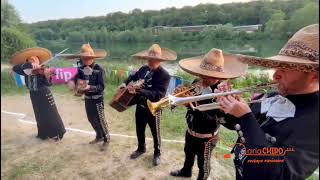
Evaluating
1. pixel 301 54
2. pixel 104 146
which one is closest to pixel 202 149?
pixel 104 146

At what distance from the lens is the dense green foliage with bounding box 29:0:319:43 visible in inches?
162

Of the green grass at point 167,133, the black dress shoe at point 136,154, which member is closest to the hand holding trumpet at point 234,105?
the green grass at point 167,133

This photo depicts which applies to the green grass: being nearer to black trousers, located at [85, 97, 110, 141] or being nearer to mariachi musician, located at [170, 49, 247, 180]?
black trousers, located at [85, 97, 110, 141]

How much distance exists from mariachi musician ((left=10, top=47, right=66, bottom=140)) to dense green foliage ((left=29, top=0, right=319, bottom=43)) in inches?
26.1

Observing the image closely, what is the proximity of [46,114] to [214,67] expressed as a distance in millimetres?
3572

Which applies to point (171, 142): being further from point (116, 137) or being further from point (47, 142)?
point (47, 142)

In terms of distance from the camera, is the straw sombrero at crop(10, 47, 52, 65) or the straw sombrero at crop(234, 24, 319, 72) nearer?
the straw sombrero at crop(234, 24, 319, 72)

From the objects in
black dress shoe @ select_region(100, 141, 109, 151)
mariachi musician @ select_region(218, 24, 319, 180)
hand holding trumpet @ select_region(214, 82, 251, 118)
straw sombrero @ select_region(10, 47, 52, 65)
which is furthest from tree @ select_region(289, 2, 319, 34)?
straw sombrero @ select_region(10, 47, 52, 65)

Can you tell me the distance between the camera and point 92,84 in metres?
5.34

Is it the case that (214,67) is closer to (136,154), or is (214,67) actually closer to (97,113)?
(136,154)

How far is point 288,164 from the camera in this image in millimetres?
1771

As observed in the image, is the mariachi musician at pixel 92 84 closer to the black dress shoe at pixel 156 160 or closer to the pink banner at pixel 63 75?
the black dress shoe at pixel 156 160

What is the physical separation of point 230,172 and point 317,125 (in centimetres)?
343

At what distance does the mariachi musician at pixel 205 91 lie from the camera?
353 cm
